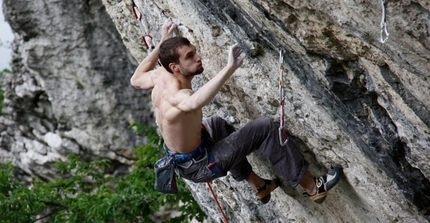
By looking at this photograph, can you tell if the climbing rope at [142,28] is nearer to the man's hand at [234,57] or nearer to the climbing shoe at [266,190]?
the climbing shoe at [266,190]

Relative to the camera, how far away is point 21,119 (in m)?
14.4

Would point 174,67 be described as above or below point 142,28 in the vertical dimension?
above

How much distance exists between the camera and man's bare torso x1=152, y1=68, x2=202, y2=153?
4898mm

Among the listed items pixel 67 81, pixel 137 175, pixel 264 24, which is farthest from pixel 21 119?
pixel 264 24

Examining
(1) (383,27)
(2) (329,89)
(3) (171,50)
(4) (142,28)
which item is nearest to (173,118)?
(3) (171,50)

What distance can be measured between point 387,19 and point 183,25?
221cm

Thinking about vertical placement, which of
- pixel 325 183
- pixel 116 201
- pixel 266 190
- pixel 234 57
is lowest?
pixel 116 201

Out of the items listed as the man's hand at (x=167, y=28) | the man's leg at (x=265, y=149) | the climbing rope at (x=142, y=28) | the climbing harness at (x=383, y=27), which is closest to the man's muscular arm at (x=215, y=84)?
the man's leg at (x=265, y=149)

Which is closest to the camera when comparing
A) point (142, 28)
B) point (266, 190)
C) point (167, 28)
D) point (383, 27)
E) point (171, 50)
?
point (383, 27)

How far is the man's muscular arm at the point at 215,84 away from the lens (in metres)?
4.36

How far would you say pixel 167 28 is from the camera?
18.7ft

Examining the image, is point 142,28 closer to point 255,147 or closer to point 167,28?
point 167,28

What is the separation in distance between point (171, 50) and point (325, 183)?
1.71m

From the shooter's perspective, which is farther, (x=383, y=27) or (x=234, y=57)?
(x=234, y=57)
